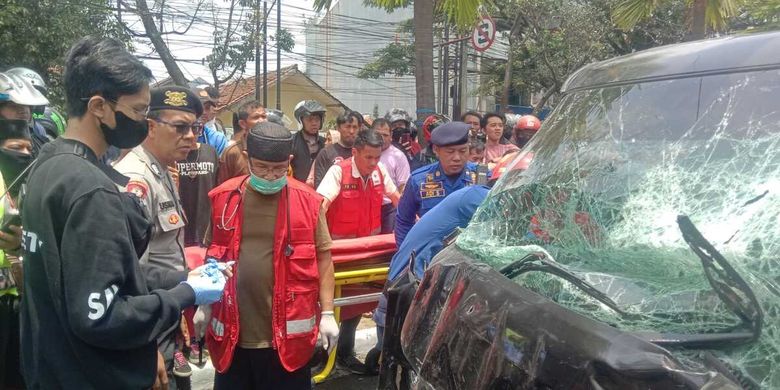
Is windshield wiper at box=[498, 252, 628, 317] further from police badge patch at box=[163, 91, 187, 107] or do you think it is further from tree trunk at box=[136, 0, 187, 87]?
tree trunk at box=[136, 0, 187, 87]

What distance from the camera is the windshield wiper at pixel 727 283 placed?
143cm

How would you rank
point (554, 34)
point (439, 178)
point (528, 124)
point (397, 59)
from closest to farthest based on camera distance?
point (439, 178) < point (528, 124) < point (554, 34) < point (397, 59)

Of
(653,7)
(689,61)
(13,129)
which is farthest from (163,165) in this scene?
(653,7)

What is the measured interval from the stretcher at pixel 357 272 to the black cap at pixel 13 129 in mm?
1082

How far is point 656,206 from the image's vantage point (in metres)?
1.83

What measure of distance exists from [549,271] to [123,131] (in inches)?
53.1

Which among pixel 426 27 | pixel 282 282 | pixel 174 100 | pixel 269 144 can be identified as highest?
pixel 426 27

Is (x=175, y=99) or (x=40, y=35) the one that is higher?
(x=40, y=35)

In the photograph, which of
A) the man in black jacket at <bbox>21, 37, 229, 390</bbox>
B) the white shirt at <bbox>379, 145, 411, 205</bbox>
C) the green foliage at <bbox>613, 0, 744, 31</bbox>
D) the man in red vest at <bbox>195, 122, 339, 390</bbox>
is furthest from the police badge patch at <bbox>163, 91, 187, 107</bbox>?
the green foliage at <bbox>613, 0, 744, 31</bbox>

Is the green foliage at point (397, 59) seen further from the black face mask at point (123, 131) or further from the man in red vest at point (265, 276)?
the black face mask at point (123, 131)

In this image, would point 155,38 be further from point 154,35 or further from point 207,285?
point 207,285

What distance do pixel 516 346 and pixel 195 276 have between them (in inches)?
46.8

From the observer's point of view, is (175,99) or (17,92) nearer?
(175,99)

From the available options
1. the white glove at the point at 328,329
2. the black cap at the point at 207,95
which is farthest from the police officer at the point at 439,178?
the black cap at the point at 207,95
